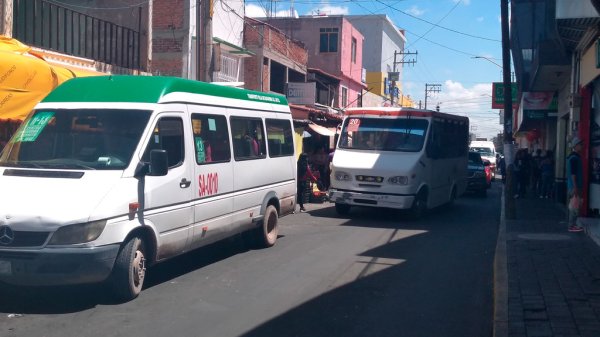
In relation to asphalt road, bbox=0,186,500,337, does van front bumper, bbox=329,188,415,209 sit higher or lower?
higher

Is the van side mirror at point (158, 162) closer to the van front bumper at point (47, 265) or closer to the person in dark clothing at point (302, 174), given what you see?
the van front bumper at point (47, 265)

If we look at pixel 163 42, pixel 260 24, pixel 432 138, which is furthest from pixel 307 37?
pixel 432 138

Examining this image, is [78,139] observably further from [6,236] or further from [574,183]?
[574,183]

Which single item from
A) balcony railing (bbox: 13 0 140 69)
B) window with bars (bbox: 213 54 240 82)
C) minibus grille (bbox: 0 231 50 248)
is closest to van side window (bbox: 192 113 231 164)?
minibus grille (bbox: 0 231 50 248)

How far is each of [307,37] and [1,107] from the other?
3385cm

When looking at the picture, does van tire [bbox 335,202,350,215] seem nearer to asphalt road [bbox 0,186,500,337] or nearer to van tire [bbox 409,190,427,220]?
van tire [bbox 409,190,427,220]

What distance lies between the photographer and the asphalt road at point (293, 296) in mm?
6570

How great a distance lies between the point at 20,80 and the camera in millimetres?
9773

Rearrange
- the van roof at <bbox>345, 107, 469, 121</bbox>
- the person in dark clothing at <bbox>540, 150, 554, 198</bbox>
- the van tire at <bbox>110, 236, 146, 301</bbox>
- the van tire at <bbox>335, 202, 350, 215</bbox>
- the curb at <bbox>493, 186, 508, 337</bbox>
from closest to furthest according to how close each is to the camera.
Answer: the curb at <bbox>493, 186, 508, 337</bbox>, the van tire at <bbox>110, 236, 146, 301</bbox>, the van roof at <bbox>345, 107, 469, 121</bbox>, the van tire at <bbox>335, 202, 350, 215</bbox>, the person in dark clothing at <bbox>540, 150, 554, 198</bbox>

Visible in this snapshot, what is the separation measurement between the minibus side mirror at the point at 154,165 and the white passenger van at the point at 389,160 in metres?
8.46

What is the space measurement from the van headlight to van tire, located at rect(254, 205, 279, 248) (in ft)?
14.8

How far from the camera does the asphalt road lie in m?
6.57

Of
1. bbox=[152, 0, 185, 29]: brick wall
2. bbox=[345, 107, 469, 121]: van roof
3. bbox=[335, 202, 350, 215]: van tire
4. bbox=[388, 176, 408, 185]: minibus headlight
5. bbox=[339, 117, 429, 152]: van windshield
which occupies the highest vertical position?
bbox=[152, 0, 185, 29]: brick wall

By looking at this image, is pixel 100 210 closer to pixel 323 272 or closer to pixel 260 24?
pixel 323 272
